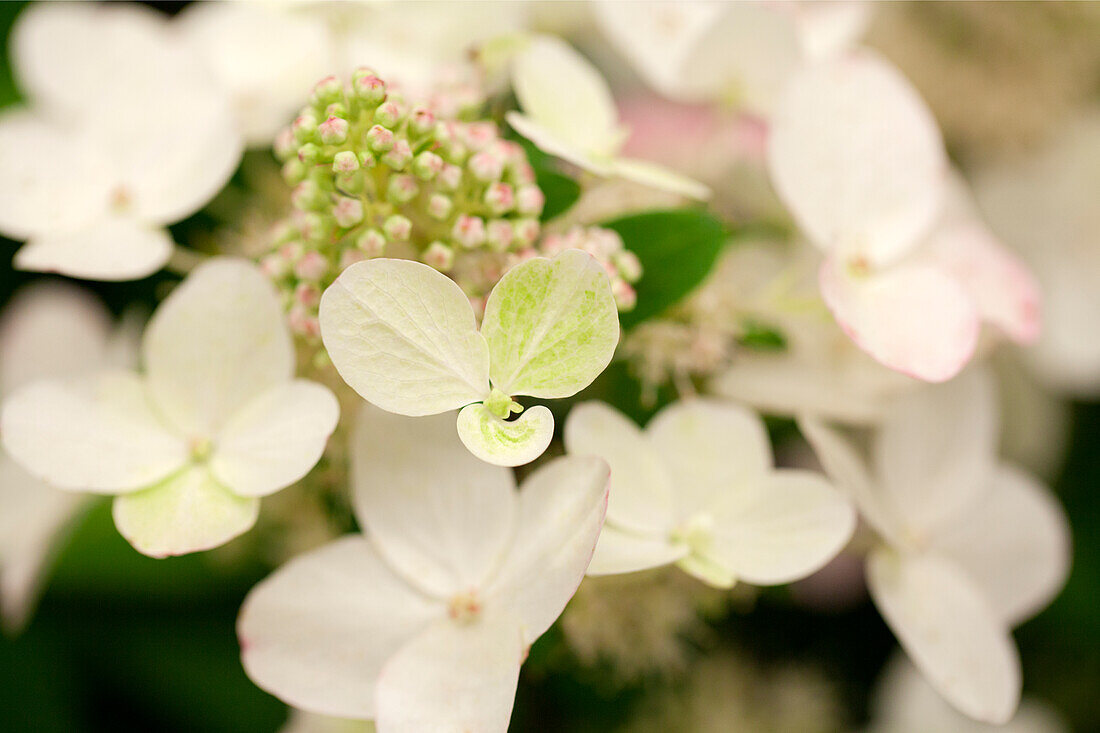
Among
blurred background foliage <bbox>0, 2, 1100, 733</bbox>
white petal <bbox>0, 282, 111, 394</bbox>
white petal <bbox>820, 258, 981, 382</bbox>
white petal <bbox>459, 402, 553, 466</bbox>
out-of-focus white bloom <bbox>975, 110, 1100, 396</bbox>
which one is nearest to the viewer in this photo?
white petal <bbox>459, 402, 553, 466</bbox>

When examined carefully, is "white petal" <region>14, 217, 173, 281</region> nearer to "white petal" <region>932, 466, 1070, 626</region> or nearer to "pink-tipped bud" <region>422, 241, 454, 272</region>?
"pink-tipped bud" <region>422, 241, 454, 272</region>

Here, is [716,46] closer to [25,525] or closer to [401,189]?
[401,189]

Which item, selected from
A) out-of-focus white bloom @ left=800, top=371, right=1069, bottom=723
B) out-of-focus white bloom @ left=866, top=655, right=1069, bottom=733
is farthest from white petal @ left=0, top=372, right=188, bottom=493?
out-of-focus white bloom @ left=866, top=655, right=1069, bottom=733

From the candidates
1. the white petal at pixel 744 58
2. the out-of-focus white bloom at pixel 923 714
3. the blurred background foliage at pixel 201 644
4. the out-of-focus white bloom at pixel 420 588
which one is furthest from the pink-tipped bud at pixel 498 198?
the out-of-focus white bloom at pixel 923 714

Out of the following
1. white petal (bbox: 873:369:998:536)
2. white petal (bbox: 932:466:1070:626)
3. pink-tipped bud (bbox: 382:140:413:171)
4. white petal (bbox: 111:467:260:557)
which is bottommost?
white petal (bbox: 932:466:1070:626)

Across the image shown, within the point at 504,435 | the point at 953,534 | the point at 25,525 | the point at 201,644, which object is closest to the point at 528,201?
the point at 504,435

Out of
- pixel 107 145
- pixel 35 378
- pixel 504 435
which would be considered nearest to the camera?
pixel 504 435

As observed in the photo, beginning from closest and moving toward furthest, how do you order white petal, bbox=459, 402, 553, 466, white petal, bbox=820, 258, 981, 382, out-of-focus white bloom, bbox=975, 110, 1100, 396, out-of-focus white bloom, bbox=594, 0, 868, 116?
white petal, bbox=459, 402, 553, 466 → white petal, bbox=820, 258, 981, 382 → out-of-focus white bloom, bbox=594, 0, 868, 116 → out-of-focus white bloom, bbox=975, 110, 1100, 396
